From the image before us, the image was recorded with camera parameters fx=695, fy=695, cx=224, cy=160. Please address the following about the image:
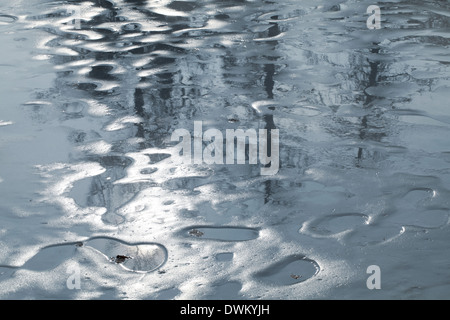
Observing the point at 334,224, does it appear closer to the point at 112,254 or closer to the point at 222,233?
the point at 222,233

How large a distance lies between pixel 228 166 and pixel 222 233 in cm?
120

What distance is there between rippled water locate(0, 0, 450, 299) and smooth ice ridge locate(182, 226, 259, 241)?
0.05ft

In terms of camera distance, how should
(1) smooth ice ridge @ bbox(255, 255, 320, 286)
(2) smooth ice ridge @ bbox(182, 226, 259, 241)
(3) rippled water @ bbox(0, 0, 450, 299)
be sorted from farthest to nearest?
(2) smooth ice ridge @ bbox(182, 226, 259, 241)
(3) rippled water @ bbox(0, 0, 450, 299)
(1) smooth ice ridge @ bbox(255, 255, 320, 286)

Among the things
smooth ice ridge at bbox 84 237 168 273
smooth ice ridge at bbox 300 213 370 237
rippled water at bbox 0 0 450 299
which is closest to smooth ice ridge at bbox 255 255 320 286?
rippled water at bbox 0 0 450 299

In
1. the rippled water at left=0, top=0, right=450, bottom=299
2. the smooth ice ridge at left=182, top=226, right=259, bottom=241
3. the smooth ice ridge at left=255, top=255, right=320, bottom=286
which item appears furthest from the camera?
the smooth ice ridge at left=182, top=226, right=259, bottom=241

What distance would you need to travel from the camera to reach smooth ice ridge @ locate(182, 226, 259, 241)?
557cm

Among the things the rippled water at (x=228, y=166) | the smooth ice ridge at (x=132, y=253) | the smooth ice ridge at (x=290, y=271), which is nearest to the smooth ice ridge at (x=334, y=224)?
the rippled water at (x=228, y=166)

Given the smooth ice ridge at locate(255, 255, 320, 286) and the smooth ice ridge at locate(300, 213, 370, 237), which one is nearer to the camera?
the smooth ice ridge at locate(255, 255, 320, 286)

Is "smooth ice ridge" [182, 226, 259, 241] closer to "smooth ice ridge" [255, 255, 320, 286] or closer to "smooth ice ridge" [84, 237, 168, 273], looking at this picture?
"smooth ice ridge" [84, 237, 168, 273]

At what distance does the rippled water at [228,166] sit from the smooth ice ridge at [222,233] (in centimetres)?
2

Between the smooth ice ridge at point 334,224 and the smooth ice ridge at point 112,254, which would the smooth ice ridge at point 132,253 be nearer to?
the smooth ice ridge at point 112,254

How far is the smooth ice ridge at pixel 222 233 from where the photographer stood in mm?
5574

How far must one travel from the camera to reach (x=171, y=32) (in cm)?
1112
